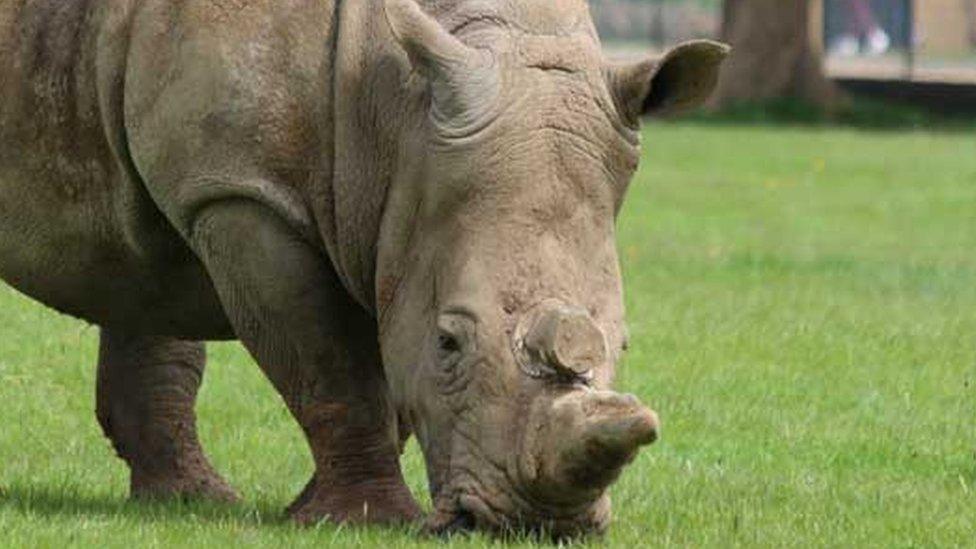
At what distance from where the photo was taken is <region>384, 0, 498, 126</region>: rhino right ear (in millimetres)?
9406

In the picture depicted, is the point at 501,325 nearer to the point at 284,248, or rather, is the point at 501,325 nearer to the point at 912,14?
the point at 284,248

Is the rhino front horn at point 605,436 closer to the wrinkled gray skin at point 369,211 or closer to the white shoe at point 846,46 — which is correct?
the wrinkled gray skin at point 369,211

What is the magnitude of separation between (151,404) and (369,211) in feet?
7.52

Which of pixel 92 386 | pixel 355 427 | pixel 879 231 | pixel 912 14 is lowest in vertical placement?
pixel 912 14

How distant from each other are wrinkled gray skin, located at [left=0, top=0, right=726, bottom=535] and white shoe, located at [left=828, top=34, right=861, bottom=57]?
2284 inches

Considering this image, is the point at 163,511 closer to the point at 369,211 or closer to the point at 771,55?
the point at 369,211

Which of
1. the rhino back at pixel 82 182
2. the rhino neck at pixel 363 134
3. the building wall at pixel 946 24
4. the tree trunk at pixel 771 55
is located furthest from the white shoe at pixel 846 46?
the rhino neck at pixel 363 134

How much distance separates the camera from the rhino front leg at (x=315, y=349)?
32.4ft

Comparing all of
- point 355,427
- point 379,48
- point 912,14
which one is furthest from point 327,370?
point 912,14

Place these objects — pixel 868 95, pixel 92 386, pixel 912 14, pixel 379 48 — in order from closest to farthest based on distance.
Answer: pixel 379 48, pixel 92 386, pixel 868 95, pixel 912 14

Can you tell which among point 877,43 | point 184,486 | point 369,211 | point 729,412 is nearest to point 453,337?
point 369,211

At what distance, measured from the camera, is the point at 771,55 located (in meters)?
41.3

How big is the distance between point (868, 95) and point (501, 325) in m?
36.1

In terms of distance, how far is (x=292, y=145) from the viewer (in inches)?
387
